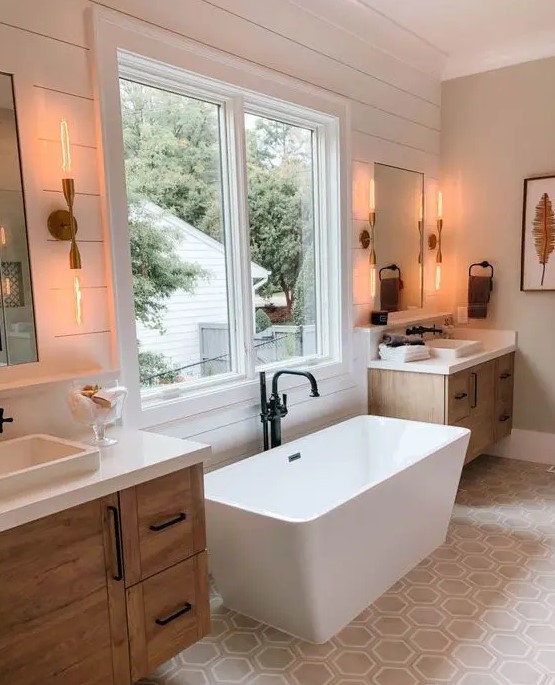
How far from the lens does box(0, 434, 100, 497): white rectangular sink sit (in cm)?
151

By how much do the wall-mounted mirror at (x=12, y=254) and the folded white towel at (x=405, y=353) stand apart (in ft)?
7.33

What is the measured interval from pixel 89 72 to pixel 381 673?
2.39m

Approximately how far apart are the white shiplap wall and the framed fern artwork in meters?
0.75

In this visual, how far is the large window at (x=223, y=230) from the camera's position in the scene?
256cm

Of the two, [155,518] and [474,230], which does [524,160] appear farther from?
[155,518]

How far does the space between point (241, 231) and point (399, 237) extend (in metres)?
1.51

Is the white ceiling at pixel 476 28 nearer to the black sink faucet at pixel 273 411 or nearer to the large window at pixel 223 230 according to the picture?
the large window at pixel 223 230

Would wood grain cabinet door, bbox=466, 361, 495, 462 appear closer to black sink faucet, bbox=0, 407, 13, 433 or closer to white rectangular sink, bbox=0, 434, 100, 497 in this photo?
white rectangular sink, bbox=0, 434, 100, 497

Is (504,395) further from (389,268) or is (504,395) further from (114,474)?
(114,474)

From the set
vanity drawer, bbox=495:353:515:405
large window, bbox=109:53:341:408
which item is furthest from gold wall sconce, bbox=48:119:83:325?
vanity drawer, bbox=495:353:515:405

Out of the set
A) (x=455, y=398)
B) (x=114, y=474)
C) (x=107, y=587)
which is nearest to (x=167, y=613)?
(x=107, y=587)

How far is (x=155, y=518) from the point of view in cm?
177

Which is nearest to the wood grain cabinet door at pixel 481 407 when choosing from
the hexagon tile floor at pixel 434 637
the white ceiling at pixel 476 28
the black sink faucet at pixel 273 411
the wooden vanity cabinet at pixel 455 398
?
the wooden vanity cabinet at pixel 455 398

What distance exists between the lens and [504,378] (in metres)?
4.09
